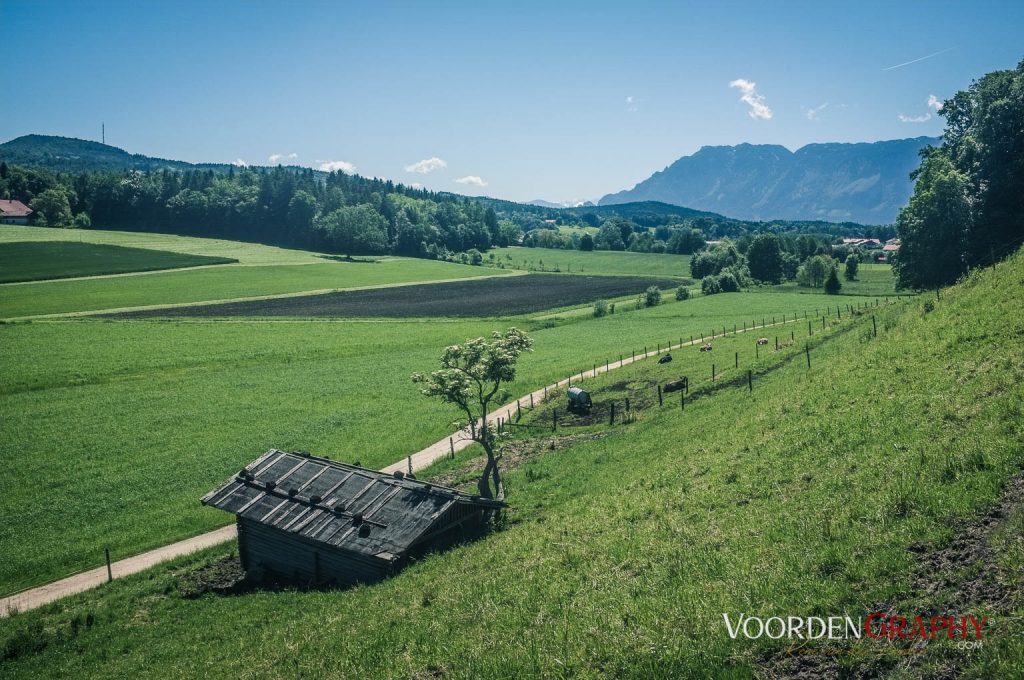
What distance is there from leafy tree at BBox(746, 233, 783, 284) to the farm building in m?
127

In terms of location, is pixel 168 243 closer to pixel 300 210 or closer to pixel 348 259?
pixel 300 210

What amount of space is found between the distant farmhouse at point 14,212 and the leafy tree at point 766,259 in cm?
17815

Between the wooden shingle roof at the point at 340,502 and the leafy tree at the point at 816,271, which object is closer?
the wooden shingle roof at the point at 340,502

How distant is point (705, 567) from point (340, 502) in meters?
16.0

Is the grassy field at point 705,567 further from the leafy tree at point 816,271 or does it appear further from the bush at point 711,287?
the leafy tree at point 816,271

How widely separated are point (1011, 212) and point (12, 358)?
3639 inches

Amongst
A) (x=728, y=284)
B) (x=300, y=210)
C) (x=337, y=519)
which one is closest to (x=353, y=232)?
(x=300, y=210)

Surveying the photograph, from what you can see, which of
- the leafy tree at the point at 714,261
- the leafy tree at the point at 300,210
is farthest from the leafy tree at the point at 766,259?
the leafy tree at the point at 300,210

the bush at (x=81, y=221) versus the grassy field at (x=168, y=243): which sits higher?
the bush at (x=81, y=221)

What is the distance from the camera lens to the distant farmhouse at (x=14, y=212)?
16538 cm

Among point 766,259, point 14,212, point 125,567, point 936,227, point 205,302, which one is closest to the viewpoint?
point 125,567

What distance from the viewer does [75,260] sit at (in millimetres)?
128500

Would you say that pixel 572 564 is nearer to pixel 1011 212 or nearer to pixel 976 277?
pixel 976 277

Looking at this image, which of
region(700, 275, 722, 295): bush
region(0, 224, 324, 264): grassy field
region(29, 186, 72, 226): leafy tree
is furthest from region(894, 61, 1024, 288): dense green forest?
region(29, 186, 72, 226): leafy tree
